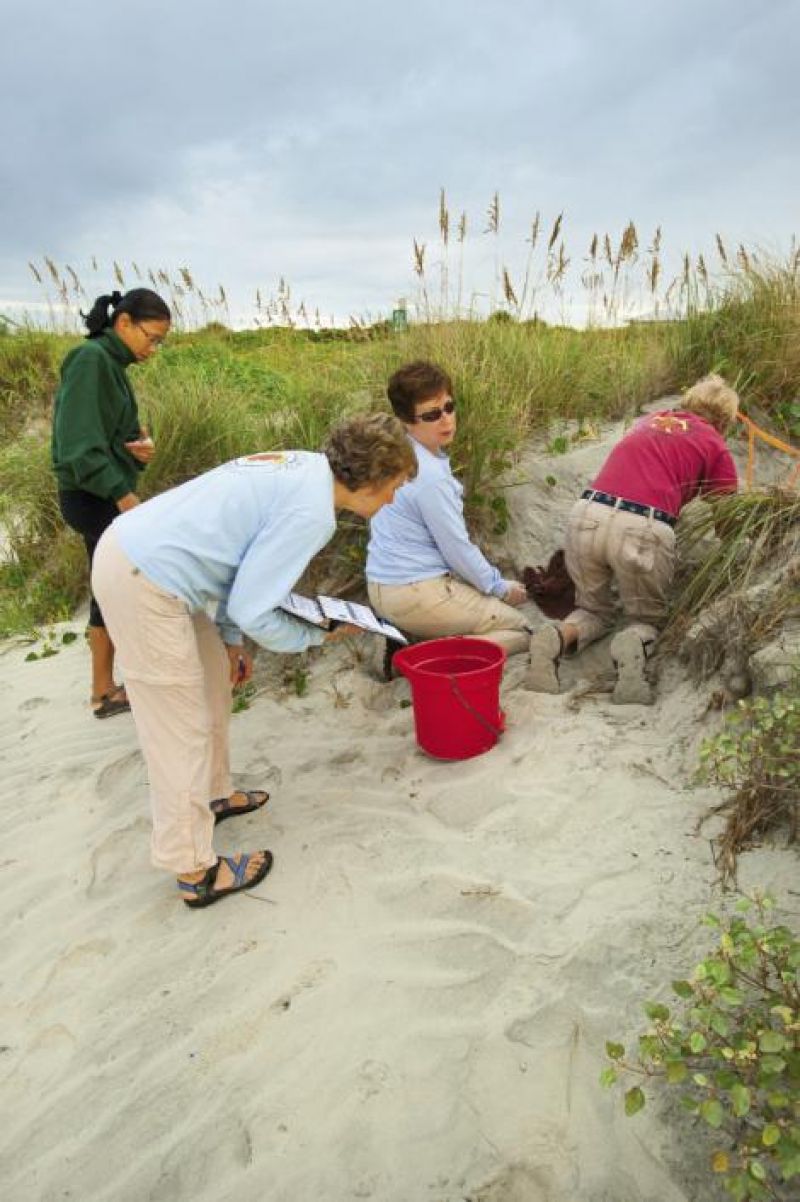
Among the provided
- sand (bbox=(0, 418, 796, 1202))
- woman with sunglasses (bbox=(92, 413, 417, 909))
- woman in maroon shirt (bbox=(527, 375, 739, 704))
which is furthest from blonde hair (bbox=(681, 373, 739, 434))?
woman with sunglasses (bbox=(92, 413, 417, 909))

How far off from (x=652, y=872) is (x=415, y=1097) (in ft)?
3.34

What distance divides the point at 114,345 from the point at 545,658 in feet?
8.77

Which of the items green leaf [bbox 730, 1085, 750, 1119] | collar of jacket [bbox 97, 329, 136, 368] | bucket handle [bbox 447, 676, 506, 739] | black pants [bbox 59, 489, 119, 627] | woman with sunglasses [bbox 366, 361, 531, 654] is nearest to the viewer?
green leaf [bbox 730, 1085, 750, 1119]

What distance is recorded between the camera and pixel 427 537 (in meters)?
4.14

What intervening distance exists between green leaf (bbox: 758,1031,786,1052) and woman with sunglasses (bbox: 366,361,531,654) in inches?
108

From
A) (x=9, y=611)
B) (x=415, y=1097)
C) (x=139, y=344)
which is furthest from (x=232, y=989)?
(x=9, y=611)

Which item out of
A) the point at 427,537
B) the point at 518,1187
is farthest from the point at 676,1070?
the point at 427,537

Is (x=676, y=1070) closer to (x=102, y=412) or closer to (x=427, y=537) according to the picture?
(x=427, y=537)

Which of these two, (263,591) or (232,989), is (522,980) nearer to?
(232,989)

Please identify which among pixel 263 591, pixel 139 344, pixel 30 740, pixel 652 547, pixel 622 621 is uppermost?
pixel 139 344

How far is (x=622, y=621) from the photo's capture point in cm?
452

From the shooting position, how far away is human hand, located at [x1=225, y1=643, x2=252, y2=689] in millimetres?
3318

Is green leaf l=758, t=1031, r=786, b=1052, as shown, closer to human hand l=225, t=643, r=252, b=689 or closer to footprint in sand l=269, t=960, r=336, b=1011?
footprint in sand l=269, t=960, r=336, b=1011

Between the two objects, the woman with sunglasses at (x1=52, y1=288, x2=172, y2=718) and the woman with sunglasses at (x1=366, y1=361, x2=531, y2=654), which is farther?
the woman with sunglasses at (x1=52, y1=288, x2=172, y2=718)
